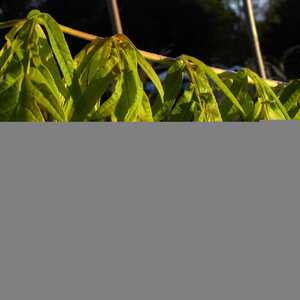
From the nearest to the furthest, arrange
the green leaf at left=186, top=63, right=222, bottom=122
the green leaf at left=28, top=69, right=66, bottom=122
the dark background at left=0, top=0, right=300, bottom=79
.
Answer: the green leaf at left=28, top=69, right=66, bottom=122 < the green leaf at left=186, top=63, right=222, bottom=122 < the dark background at left=0, top=0, right=300, bottom=79

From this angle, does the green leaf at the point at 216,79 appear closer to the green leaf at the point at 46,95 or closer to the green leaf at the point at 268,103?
the green leaf at the point at 268,103

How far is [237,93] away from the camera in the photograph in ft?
2.60

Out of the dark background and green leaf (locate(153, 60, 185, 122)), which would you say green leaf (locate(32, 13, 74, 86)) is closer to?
green leaf (locate(153, 60, 185, 122))

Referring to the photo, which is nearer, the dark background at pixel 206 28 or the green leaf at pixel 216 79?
the green leaf at pixel 216 79

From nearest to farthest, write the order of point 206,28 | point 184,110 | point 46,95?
point 46,95, point 184,110, point 206,28

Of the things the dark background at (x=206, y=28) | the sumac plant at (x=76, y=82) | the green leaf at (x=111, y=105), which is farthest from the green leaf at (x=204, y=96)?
the dark background at (x=206, y=28)

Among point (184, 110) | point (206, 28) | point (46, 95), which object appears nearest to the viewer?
point (46, 95)

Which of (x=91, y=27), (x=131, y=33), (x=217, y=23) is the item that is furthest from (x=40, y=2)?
(x=217, y=23)

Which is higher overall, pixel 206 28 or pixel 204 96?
pixel 204 96

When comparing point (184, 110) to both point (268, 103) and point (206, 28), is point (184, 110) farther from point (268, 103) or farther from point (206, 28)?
point (206, 28)

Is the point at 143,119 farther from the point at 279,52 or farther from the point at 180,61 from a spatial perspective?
the point at 279,52

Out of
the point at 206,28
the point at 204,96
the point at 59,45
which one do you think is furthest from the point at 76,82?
the point at 206,28

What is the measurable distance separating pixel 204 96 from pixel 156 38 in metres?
9.47

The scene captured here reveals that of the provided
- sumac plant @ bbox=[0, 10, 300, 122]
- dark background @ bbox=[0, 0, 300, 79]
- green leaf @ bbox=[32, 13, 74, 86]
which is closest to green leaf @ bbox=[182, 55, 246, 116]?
sumac plant @ bbox=[0, 10, 300, 122]
